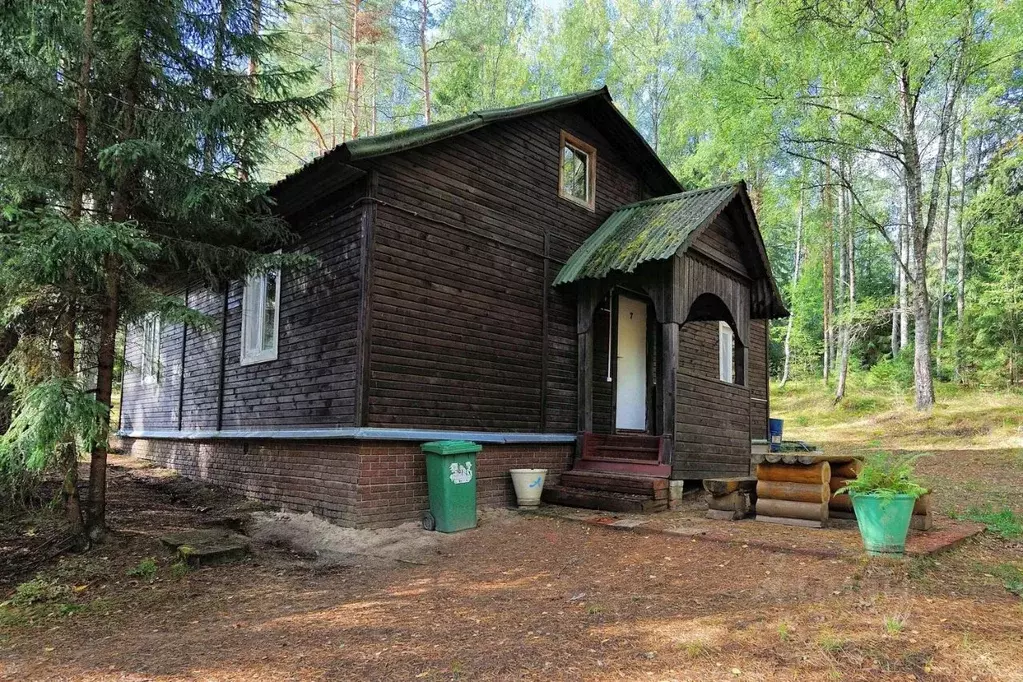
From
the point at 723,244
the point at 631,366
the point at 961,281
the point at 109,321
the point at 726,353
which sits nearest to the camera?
the point at 109,321

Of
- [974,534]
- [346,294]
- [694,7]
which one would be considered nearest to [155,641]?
[346,294]

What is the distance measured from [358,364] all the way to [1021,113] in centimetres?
2453

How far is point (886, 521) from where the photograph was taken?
17.3 ft

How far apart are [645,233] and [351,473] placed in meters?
4.99

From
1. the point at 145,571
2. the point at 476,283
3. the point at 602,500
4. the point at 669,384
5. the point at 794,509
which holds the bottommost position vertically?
the point at 145,571

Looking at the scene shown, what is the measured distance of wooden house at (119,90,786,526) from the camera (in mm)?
7453

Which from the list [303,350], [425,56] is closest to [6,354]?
[303,350]

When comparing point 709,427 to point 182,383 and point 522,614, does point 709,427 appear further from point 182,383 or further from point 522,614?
point 182,383

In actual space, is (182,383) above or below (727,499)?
above

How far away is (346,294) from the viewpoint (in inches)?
302

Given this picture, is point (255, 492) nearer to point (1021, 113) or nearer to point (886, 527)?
point (886, 527)

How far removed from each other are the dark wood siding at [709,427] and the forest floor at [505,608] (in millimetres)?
2078

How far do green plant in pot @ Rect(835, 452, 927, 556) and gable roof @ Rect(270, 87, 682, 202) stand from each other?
572 cm

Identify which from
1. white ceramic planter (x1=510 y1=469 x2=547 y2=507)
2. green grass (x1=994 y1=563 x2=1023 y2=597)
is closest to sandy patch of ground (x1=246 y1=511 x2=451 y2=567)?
white ceramic planter (x1=510 y1=469 x2=547 y2=507)
